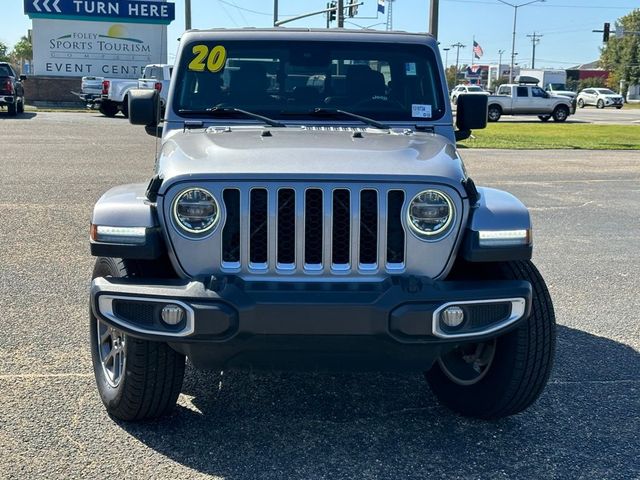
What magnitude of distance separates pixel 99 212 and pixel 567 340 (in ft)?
10.1

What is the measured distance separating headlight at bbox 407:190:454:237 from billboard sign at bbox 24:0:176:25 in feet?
147

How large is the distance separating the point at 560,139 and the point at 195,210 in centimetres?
2133

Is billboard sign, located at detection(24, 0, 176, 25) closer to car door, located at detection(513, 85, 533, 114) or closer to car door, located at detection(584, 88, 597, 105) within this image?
car door, located at detection(513, 85, 533, 114)

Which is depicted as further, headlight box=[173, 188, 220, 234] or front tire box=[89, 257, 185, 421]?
front tire box=[89, 257, 185, 421]

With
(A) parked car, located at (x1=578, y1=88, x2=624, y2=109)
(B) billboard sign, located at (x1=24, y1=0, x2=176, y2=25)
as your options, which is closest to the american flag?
(A) parked car, located at (x1=578, y1=88, x2=624, y2=109)

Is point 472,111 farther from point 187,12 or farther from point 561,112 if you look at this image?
point 561,112

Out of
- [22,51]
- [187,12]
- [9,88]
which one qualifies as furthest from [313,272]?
[22,51]

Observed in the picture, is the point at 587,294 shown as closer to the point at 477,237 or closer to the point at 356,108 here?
the point at 356,108

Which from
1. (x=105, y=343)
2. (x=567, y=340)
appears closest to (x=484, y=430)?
(x=567, y=340)

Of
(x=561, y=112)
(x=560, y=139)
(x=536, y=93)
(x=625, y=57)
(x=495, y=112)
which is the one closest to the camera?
(x=560, y=139)

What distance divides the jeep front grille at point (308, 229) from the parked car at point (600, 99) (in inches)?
2348

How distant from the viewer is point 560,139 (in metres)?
23.0

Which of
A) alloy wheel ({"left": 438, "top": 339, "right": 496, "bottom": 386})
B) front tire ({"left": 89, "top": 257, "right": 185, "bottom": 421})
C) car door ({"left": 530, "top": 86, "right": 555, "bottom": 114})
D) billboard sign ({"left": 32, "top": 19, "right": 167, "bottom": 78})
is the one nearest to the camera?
front tire ({"left": 89, "top": 257, "right": 185, "bottom": 421})

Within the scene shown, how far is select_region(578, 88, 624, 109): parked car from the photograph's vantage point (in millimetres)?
58156
